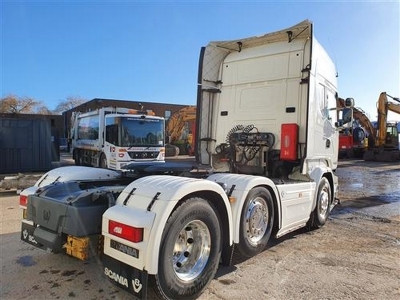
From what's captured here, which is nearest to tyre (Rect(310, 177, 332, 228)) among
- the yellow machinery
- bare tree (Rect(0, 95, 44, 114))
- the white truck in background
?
the white truck in background

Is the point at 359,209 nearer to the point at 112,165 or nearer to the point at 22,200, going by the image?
the point at 22,200

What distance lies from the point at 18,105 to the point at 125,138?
58.2m

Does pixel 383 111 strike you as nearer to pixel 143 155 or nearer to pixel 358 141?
pixel 358 141

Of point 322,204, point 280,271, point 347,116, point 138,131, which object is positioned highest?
point 347,116

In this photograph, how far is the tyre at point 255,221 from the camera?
13.6 feet

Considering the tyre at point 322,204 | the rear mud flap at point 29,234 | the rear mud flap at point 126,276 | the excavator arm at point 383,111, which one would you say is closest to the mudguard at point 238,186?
the rear mud flap at point 126,276

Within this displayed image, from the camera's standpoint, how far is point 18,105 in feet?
207

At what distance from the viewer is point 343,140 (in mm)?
28734

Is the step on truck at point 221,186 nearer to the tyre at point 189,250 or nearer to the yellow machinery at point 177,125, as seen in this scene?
the tyre at point 189,250

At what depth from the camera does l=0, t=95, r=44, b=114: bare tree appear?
6004 centimetres

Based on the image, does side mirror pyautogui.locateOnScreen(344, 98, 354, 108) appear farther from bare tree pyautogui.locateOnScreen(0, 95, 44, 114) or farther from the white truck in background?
bare tree pyautogui.locateOnScreen(0, 95, 44, 114)

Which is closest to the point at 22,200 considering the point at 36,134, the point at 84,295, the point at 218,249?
the point at 84,295

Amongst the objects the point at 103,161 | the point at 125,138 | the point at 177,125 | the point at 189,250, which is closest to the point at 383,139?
the point at 177,125

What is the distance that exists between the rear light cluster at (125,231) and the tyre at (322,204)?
13.2 ft
